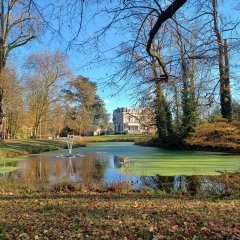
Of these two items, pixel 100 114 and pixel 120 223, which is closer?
pixel 120 223

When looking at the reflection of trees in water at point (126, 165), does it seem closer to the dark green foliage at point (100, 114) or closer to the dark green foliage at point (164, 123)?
the dark green foliage at point (164, 123)

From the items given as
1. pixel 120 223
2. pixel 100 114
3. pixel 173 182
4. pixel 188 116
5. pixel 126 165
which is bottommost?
pixel 173 182

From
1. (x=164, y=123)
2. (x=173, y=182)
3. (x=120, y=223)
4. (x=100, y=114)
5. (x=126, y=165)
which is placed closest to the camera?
(x=120, y=223)

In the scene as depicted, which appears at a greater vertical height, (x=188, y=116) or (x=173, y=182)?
(x=188, y=116)

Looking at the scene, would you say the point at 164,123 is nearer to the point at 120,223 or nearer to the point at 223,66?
the point at 223,66

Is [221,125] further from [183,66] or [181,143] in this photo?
[183,66]

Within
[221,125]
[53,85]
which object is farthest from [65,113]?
[221,125]

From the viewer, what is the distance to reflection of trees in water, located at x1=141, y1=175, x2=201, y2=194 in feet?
34.5

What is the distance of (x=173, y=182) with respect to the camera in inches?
461

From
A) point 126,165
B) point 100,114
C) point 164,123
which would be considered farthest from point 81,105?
point 126,165

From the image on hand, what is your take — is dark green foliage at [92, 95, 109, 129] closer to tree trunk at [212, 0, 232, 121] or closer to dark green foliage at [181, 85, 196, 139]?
dark green foliage at [181, 85, 196, 139]

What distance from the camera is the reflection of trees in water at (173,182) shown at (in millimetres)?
10530

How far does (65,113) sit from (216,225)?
4286cm

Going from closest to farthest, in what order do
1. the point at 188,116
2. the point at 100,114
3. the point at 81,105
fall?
the point at 188,116, the point at 81,105, the point at 100,114
